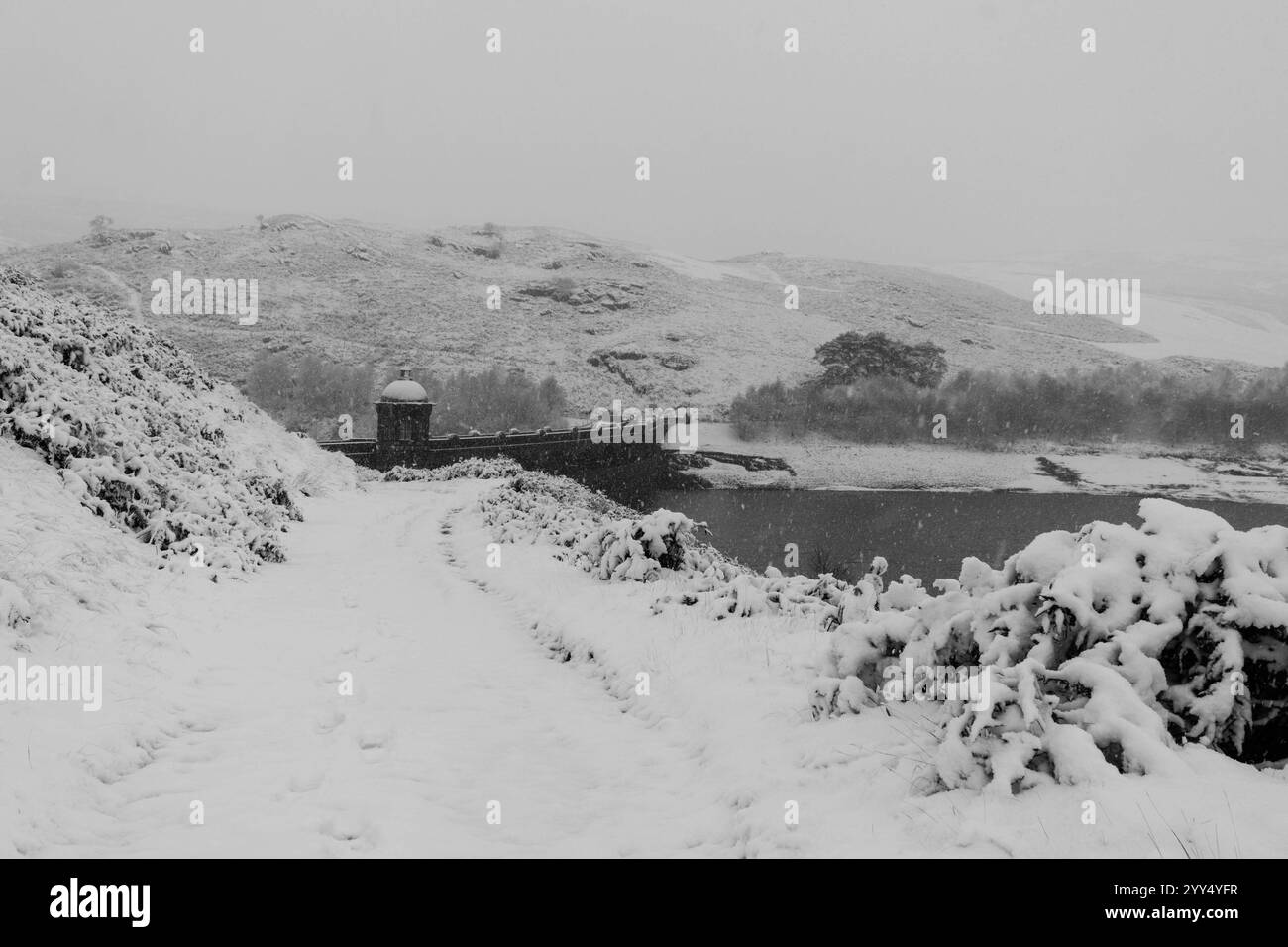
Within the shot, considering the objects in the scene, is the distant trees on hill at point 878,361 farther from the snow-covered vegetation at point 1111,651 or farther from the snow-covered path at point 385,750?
the snow-covered vegetation at point 1111,651

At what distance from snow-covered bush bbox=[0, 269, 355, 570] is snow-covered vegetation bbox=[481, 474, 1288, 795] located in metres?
10.3

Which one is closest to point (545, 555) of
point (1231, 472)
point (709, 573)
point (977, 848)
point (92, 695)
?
point (709, 573)

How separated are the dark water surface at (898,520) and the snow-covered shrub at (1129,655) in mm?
18438

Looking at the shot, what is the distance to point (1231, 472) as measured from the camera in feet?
232

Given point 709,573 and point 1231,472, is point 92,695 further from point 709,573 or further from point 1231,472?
point 1231,472

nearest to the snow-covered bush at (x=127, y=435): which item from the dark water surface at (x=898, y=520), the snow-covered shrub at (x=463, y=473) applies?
the snow-covered shrub at (x=463, y=473)

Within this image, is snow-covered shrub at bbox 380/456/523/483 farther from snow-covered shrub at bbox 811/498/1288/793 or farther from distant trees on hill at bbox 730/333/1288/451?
distant trees on hill at bbox 730/333/1288/451

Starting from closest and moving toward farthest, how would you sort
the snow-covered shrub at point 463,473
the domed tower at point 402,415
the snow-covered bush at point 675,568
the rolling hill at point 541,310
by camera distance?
the snow-covered bush at point 675,568
the snow-covered shrub at point 463,473
the domed tower at point 402,415
the rolling hill at point 541,310

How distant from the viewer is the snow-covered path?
15.2 feet

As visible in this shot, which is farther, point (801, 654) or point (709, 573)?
point (709, 573)

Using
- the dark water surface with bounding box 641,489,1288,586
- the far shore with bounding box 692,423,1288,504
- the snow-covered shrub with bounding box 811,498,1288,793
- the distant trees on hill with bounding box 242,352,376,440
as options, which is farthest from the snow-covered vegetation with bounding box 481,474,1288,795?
the distant trees on hill with bounding box 242,352,376,440

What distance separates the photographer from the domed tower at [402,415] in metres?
45.3

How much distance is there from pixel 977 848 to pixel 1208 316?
639ft

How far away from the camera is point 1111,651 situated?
4664 millimetres
